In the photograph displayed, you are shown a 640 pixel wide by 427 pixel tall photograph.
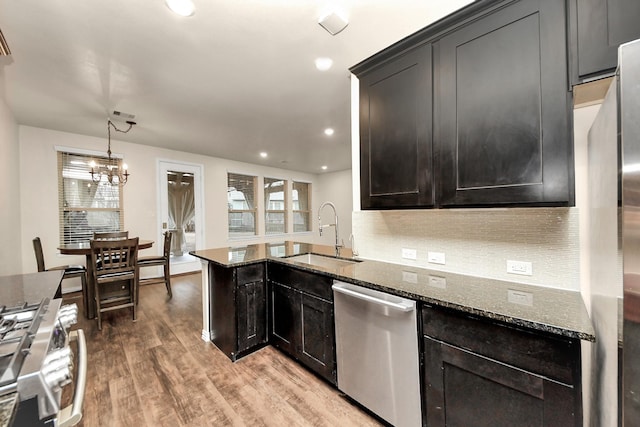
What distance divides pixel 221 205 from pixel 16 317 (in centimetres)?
500

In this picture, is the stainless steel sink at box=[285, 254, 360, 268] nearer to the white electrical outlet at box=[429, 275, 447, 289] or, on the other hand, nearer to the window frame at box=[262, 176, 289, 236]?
the white electrical outlet at box=[429, 275, 447, 289]

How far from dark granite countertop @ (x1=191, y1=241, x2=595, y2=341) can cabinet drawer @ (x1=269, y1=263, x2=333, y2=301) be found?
0.24 feet

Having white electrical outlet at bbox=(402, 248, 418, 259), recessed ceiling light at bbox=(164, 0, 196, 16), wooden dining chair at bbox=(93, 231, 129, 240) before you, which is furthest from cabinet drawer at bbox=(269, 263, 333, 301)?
wooden dining chair at bbox=(93, 231, 129, 240)

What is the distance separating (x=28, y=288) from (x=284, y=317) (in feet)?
5.34

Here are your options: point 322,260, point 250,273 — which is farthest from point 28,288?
point 322,260

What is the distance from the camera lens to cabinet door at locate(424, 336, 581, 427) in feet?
3.22

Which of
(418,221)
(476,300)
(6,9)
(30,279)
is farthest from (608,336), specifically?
(6,9)

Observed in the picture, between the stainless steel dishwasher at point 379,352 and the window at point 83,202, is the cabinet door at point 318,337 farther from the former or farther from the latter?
the window at point 83,202

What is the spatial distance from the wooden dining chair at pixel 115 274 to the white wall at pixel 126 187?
0.73 metres

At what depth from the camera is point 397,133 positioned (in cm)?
173

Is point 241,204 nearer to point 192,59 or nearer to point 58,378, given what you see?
point 192,59

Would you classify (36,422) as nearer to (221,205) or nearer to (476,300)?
(476,300)

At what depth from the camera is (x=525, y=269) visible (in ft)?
4.85

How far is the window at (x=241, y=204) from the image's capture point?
243 inches
